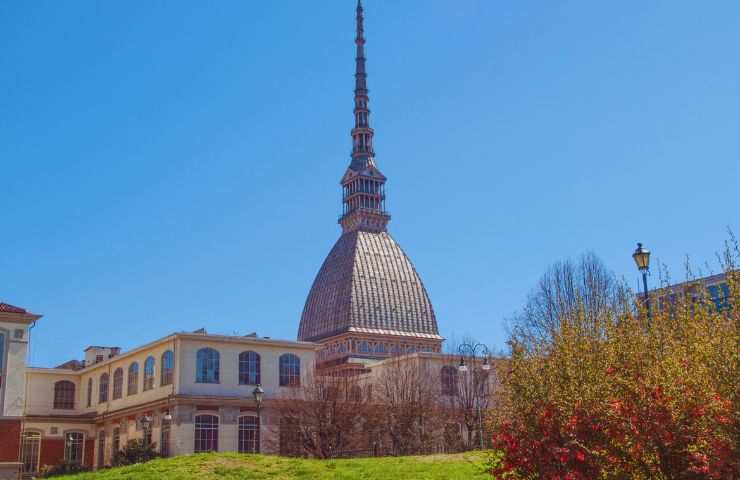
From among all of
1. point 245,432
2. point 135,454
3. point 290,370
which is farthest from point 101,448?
point 290,370

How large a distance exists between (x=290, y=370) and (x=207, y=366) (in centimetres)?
620

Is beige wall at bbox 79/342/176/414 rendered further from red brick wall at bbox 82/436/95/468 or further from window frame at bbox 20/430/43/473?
window frame at bbox 20/430/43/473

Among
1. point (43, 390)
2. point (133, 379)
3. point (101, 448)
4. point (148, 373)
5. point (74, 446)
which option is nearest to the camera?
point (148, 373)

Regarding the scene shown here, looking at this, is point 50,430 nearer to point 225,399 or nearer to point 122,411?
point 122,411

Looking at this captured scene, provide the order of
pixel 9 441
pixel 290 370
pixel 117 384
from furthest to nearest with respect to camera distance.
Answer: pixel 117 384, pixel 290 370, pixel 9 441

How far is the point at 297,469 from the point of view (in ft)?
101

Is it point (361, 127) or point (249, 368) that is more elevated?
point (361, 127)

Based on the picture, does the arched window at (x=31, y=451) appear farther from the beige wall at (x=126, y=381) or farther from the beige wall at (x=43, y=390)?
the beige wall at (x=126, y=381)

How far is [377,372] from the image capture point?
70812mm

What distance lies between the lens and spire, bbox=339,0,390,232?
480 feet

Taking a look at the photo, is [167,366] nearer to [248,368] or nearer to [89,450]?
[248,368]

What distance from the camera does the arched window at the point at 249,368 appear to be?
2361 inches

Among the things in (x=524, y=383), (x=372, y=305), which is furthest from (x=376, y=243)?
(x=524, y=383)

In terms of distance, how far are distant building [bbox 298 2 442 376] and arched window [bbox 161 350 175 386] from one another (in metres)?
61.9
